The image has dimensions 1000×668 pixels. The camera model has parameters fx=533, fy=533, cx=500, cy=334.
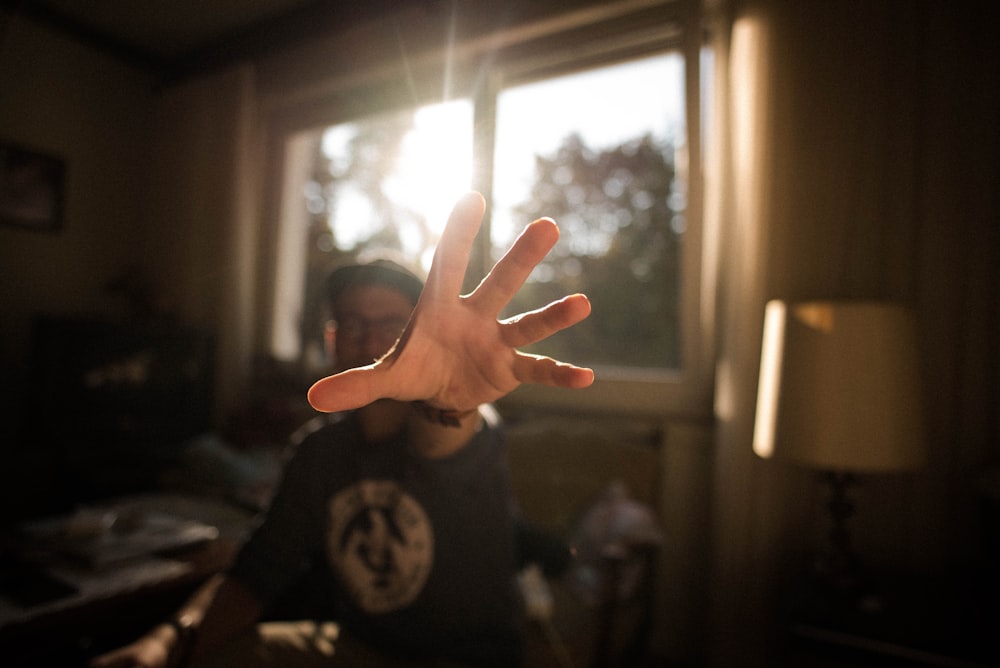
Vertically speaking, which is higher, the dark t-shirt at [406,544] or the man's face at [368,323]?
the man's face at [368,323]

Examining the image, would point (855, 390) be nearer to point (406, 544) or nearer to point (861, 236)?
point (861, 236)

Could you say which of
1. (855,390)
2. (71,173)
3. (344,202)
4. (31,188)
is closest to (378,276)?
(855,390)

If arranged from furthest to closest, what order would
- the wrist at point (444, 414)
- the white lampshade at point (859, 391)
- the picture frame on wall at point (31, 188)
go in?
the picture frame on wall at point (31, 188)
the white lampshade at point (859, 391)
the wrist at point (444, 414)

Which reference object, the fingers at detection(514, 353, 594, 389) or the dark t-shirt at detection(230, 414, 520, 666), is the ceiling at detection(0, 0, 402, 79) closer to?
the dark t-shirt at detection(230, 414, 520, 666)

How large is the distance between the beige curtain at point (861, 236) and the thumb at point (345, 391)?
158cm

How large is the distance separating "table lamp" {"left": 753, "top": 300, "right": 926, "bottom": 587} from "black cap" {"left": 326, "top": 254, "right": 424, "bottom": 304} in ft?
3.13

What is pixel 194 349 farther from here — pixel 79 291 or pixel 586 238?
pixel 586 238

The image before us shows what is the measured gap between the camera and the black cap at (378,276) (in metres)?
1.05

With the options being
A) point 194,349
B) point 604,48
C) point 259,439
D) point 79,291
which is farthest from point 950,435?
point 79,291

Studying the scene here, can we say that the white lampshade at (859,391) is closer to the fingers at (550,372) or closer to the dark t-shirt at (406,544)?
the dark t-shirt at (406,544)

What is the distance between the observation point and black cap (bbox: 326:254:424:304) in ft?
3.44

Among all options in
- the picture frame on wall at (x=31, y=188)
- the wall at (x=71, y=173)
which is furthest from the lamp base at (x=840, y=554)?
the picture frame on wall at (x=31, y=188)

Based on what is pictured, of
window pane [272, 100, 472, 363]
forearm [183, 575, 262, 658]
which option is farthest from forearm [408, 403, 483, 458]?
window pane [272, 100, 472, 363]

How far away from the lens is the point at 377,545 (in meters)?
0.97
